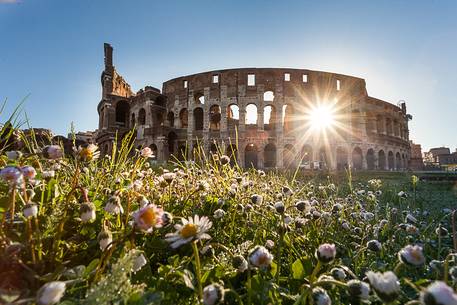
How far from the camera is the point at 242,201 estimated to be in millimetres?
2326

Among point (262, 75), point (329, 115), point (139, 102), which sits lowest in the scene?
point (329, 115)

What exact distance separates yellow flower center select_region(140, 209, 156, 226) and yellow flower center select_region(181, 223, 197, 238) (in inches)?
4.7

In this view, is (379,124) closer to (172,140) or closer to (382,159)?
(382,159)

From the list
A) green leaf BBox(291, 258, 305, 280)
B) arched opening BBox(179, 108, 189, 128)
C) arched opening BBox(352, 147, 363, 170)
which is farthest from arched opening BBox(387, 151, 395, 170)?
green leaf BBox(291, 258, 305, 280)

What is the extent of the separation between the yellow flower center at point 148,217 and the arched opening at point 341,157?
24.0 meters

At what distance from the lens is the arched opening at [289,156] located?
2144 centimetres

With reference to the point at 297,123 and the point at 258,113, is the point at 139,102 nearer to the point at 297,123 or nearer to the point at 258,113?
the point at 258,113

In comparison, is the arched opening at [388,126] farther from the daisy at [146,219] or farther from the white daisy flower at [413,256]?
the daisy at [146,219]

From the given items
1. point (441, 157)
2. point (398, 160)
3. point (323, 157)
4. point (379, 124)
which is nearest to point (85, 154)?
point (323, 157)

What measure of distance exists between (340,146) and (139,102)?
18.2 m

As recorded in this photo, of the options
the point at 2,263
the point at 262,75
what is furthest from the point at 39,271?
the point at 262,75

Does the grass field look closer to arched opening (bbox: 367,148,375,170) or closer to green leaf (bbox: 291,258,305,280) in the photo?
green leaf (bbox: 291,258,305,280)

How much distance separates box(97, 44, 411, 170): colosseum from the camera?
2098 cm

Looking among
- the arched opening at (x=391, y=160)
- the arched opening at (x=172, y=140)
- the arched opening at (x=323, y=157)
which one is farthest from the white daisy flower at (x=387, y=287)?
the arched opening at (x=391, y=160)
